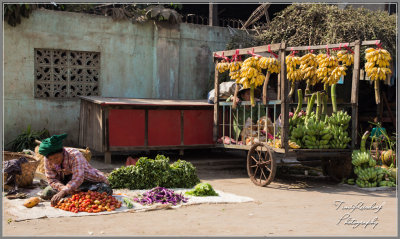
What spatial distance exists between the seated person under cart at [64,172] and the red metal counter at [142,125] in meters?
3.55

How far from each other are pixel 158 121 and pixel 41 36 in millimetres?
3834

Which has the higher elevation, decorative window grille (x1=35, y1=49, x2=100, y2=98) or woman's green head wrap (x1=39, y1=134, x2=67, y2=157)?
decorative window grille (x1=35, y1=49, x2=100, y2=98)

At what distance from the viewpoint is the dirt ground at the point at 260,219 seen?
509 centimetres

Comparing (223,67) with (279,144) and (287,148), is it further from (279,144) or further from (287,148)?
(287,148)

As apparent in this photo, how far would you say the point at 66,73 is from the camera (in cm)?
1195

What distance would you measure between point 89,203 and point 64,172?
0.64 m

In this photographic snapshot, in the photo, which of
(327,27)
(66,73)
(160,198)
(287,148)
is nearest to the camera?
(160,198)

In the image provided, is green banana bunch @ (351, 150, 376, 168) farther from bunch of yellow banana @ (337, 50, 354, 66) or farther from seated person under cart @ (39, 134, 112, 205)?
seated person under cart @ (39, 134, 112, 205)

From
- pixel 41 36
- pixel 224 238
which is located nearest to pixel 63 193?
pixel 224 238

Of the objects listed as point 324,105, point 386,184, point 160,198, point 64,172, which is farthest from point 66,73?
point 386,184

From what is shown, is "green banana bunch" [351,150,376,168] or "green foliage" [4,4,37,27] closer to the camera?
"green banana bunch" [351,150,376,168]

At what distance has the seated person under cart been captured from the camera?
5.99 m

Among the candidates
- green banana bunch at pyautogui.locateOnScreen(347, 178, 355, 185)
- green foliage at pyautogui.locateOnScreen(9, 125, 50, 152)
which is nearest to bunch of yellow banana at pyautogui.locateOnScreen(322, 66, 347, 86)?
green banana bunch at pyautogui.locateOnScreen(347, 178, 355, 185)

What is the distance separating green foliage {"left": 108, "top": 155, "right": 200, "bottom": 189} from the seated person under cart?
3.59 feet
